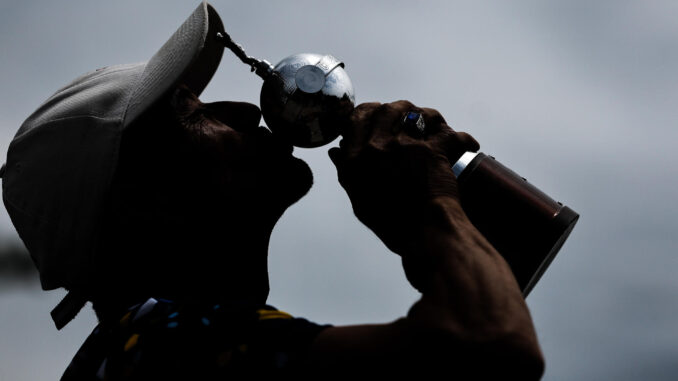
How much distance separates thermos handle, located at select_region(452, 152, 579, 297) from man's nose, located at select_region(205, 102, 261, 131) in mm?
711

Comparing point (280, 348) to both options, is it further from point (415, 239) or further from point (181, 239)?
point (181, 239)

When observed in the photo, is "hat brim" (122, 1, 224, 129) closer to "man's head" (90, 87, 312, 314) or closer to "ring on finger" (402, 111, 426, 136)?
"man's head" (90, 87, 312, 314)

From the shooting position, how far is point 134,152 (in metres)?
2.27

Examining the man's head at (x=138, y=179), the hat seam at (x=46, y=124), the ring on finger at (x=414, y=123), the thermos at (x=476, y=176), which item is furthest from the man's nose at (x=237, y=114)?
the ring on finger at (x=414, y=123)

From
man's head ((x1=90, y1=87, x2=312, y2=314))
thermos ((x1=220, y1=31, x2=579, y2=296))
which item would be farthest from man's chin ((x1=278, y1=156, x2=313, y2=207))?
thermos ((x1=220, y1=31, x2=579, y2=296))

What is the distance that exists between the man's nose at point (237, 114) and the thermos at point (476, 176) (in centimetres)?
13

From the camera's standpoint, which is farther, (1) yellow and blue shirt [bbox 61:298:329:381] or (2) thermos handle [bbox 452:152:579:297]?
(2) thermos handle [bbox 452:152:579:297]

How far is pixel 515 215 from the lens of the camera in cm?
204

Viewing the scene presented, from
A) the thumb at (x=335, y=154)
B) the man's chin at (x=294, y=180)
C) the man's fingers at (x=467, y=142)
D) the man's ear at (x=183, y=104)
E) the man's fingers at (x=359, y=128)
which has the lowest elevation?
the man's chin at (x=294, y=180)

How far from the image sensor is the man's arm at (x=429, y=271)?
1.48 meters

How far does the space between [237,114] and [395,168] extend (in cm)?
68

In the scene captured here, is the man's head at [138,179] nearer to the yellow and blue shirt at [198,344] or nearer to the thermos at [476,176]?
the thermos at [476,176]

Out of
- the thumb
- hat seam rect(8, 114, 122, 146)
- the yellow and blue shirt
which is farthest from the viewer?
hat seam rect(8, 114, 122, 146)

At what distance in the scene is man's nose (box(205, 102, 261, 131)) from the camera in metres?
2.34
